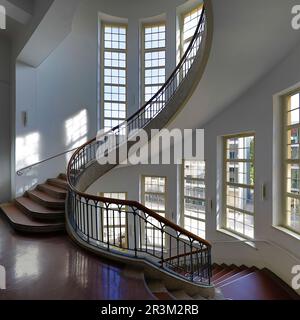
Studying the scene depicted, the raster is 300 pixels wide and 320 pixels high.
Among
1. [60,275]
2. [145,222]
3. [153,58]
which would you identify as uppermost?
[153,58]

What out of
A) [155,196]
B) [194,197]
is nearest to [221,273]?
[194,197]

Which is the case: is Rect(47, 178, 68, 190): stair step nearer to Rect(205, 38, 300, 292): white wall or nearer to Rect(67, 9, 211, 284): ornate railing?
Rect(67, 9, 211, 284): ornate railing

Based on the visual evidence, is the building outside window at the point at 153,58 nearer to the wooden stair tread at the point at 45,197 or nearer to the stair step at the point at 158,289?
the wooden stair tread at the point at 45,197

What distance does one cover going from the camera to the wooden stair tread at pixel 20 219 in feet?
14.2

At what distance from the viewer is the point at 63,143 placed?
23.8 ft

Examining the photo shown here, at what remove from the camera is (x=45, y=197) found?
5395 mm

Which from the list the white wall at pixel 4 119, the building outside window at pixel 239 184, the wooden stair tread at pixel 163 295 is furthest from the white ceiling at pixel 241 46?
the white wall at pixel 4 119

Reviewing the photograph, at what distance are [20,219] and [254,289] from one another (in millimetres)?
4744

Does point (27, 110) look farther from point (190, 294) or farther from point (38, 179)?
point (190, 294)

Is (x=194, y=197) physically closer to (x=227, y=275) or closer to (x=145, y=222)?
(x=227, y=275)

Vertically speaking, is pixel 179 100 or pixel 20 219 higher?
pixel 179 100

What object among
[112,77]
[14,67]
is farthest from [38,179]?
[112,77]

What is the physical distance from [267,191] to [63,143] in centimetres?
601

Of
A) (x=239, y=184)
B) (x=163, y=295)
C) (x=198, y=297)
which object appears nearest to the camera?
(x=163, y=295)
